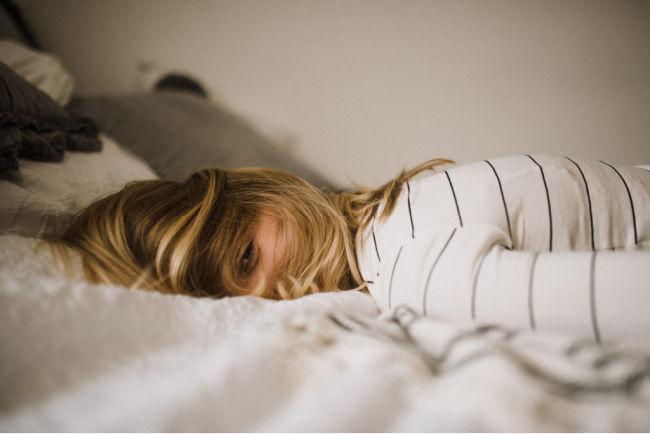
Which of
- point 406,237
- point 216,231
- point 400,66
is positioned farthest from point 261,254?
point 400,66

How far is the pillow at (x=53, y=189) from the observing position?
0.44m

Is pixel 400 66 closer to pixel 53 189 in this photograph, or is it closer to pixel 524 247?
pixel 524 247

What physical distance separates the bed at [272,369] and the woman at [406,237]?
7cm

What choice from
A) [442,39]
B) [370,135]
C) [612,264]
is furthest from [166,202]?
[442,39]

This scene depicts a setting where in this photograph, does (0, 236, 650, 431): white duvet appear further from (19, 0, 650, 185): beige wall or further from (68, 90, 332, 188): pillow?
(19, 0, 650, 185): beige wall

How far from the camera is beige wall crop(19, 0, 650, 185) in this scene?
0.92 meters

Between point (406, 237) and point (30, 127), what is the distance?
751 mm

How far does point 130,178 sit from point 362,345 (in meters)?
0.66

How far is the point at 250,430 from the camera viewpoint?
0.22 metres

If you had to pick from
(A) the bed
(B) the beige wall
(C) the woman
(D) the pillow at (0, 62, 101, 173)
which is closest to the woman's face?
(C) the woman

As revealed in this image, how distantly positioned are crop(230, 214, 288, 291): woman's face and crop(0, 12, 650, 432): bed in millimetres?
151

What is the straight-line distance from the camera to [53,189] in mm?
525

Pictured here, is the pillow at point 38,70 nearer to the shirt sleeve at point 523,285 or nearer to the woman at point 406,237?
the woman at point 406,237

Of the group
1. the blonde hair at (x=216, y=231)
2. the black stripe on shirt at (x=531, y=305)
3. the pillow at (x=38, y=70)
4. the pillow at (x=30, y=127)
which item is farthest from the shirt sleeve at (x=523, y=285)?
the pillow at (x=38, y=70)
